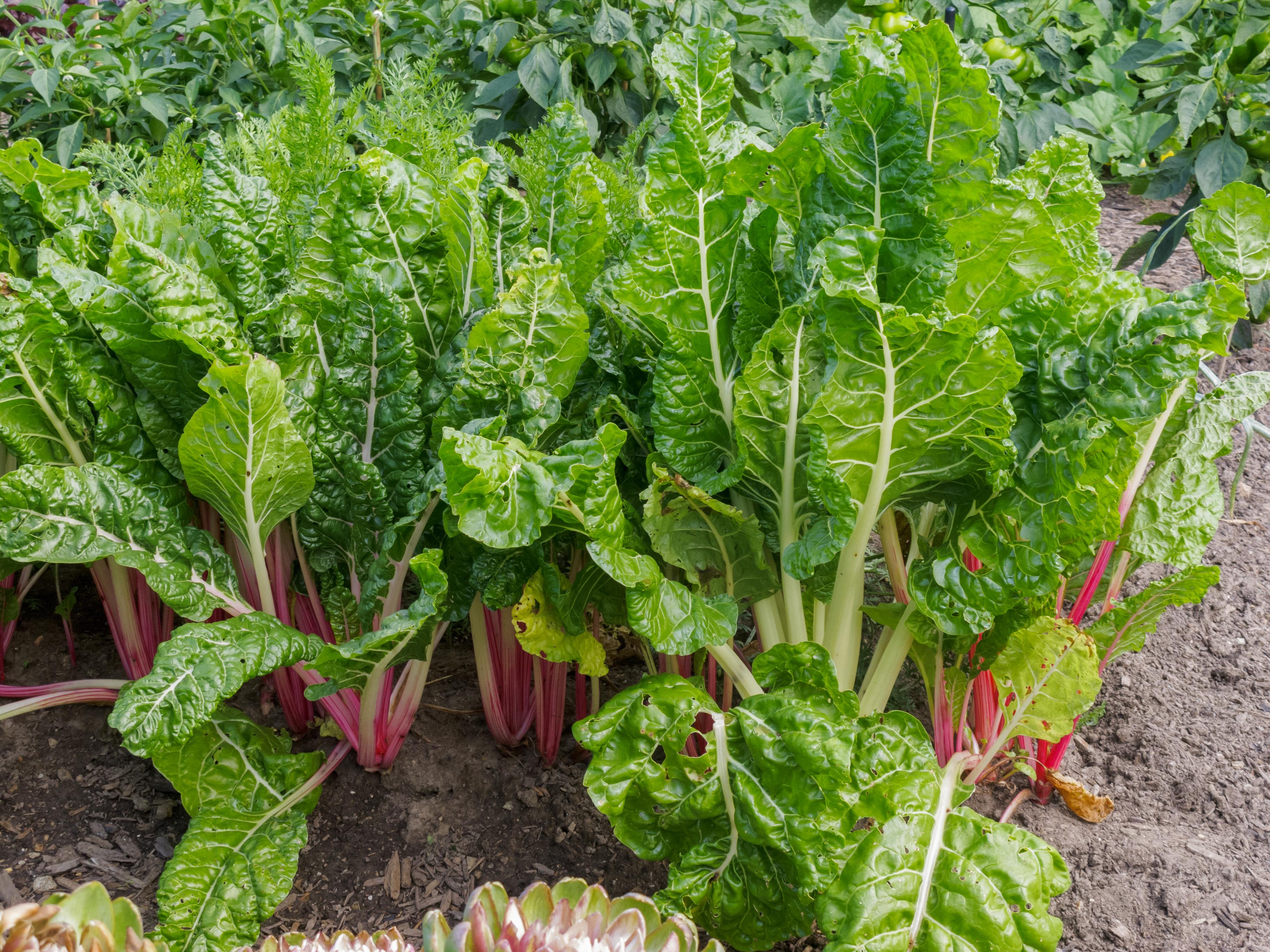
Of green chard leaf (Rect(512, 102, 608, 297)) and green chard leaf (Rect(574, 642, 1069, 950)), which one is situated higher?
green chard leaf (Rect(512, 102, 608, 297))

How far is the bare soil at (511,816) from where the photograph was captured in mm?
1618

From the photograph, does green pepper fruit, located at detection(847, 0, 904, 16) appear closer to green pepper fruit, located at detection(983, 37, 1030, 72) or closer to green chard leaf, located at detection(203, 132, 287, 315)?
green pepper fruit, located at detection(983, 37, 1030, 72)

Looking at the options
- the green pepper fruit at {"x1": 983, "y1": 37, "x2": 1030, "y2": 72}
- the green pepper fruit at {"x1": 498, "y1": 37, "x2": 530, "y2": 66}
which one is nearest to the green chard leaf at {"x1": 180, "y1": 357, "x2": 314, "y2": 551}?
the green pepper fruit at {"x1": 498, "y1": 37, "x2": 530, "y2": 66}

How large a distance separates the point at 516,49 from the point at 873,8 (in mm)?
1143

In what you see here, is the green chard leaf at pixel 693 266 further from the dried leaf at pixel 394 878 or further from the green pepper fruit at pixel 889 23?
the green pepper fruit at pixel 889 23

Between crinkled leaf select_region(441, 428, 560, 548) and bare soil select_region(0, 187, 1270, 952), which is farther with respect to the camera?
bare soil select_region(0, 187, 1270, 952)

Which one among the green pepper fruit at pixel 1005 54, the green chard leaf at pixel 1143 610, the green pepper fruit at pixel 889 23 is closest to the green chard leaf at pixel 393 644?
the green chard leaf at pixel 1143 610

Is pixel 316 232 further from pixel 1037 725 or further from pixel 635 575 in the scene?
pixel 1037 725

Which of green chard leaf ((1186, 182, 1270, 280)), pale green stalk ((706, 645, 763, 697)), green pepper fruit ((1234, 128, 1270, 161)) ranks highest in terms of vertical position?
green chard leaf ((1186, 182, 1270, 280))

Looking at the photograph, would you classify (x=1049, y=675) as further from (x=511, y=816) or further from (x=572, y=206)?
(x=572, y=206)

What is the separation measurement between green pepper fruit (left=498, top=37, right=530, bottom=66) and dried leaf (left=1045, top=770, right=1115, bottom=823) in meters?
2.49

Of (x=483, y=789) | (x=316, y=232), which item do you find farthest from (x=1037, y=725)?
(x=316, y=232)

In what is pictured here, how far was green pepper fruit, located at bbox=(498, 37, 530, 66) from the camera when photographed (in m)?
3.13

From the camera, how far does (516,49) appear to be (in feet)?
10.3
